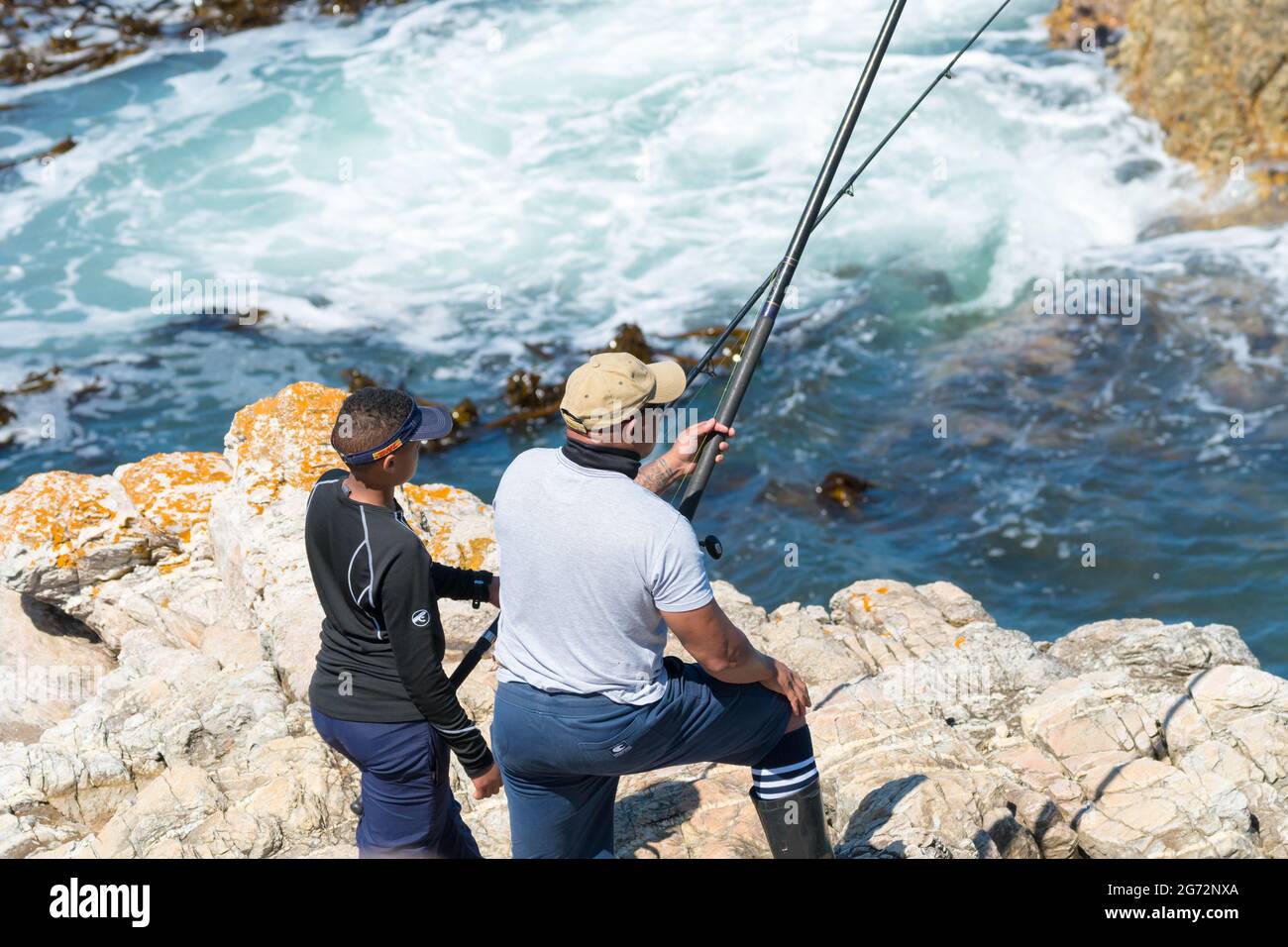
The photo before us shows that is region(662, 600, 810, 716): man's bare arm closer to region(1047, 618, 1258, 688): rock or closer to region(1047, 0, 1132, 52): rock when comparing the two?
region(1047, 618, 1258, 688): rock

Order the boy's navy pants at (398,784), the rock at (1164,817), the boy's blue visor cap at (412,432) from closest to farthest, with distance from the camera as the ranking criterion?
the boy's blue visor cap at (412,432) → the boy's navy pants at (398,784) → the rock at (1164,817)

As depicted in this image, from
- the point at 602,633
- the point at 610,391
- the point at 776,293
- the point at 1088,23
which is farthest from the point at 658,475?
the point at 1088,23

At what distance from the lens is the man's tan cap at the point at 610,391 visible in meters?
3.45

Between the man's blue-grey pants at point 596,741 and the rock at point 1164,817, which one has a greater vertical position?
the man's blue-grey pants at point 596,741

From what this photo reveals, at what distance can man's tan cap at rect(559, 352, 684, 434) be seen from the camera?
3.45 m

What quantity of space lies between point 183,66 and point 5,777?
19.8m

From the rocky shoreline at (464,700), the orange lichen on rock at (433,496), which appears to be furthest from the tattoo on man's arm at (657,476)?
the orange lichen on rock at (433,496)

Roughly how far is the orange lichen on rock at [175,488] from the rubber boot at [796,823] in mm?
4696

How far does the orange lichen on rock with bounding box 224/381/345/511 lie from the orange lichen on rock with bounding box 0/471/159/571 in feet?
2.68

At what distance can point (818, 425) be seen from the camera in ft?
41.8

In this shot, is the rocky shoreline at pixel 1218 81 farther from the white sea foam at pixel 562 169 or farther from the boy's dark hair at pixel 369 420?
the boy's dark hair at pixel 369 420

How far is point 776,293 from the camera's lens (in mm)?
4695

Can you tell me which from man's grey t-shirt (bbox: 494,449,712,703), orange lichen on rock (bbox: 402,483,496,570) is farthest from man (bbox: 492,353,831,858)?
orange lichen on rock (bbox: 402,483,496,570)

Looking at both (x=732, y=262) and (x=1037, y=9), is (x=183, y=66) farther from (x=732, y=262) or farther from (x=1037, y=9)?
(x=1037, y=9)
